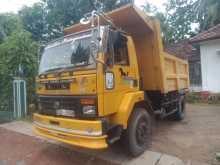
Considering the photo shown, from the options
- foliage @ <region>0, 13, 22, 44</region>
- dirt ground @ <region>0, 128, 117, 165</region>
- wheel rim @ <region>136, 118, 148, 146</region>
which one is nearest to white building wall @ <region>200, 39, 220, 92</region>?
wheel rim @ <region>136, 118, 148, 146</region>

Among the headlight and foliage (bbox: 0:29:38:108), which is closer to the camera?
the headlight

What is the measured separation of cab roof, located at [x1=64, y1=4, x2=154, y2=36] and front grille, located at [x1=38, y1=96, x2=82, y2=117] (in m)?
1.61

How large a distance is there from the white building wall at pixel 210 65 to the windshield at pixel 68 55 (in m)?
9.30

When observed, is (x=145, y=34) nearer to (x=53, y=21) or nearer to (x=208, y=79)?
(x=208, y=79)

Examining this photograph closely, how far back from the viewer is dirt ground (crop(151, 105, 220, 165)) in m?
4.30

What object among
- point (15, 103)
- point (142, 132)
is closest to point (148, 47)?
point (142, 132)

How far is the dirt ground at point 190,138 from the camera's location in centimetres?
430

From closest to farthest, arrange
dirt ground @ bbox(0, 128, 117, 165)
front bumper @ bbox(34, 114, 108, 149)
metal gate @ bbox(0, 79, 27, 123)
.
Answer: front bumper @ bbox(34, 114, 108, 149), dirt ground @ bbox(0, 128, 117, 165), metal gate @ bbox(0, 79, 27, 123)

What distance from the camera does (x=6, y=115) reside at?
8031 mm

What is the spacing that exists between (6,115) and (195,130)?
6.34 meters

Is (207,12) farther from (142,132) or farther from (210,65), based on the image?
(142,132)

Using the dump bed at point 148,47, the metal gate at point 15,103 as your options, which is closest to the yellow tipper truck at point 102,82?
the dump bed at point 148,47

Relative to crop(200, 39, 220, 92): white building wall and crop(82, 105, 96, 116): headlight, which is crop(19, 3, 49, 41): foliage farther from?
crop(82, 105, 96, 116): headlight

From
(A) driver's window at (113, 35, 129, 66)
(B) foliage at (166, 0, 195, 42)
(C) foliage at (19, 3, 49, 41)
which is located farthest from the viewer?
(B) foliage at (166, 0, 195, 42)
